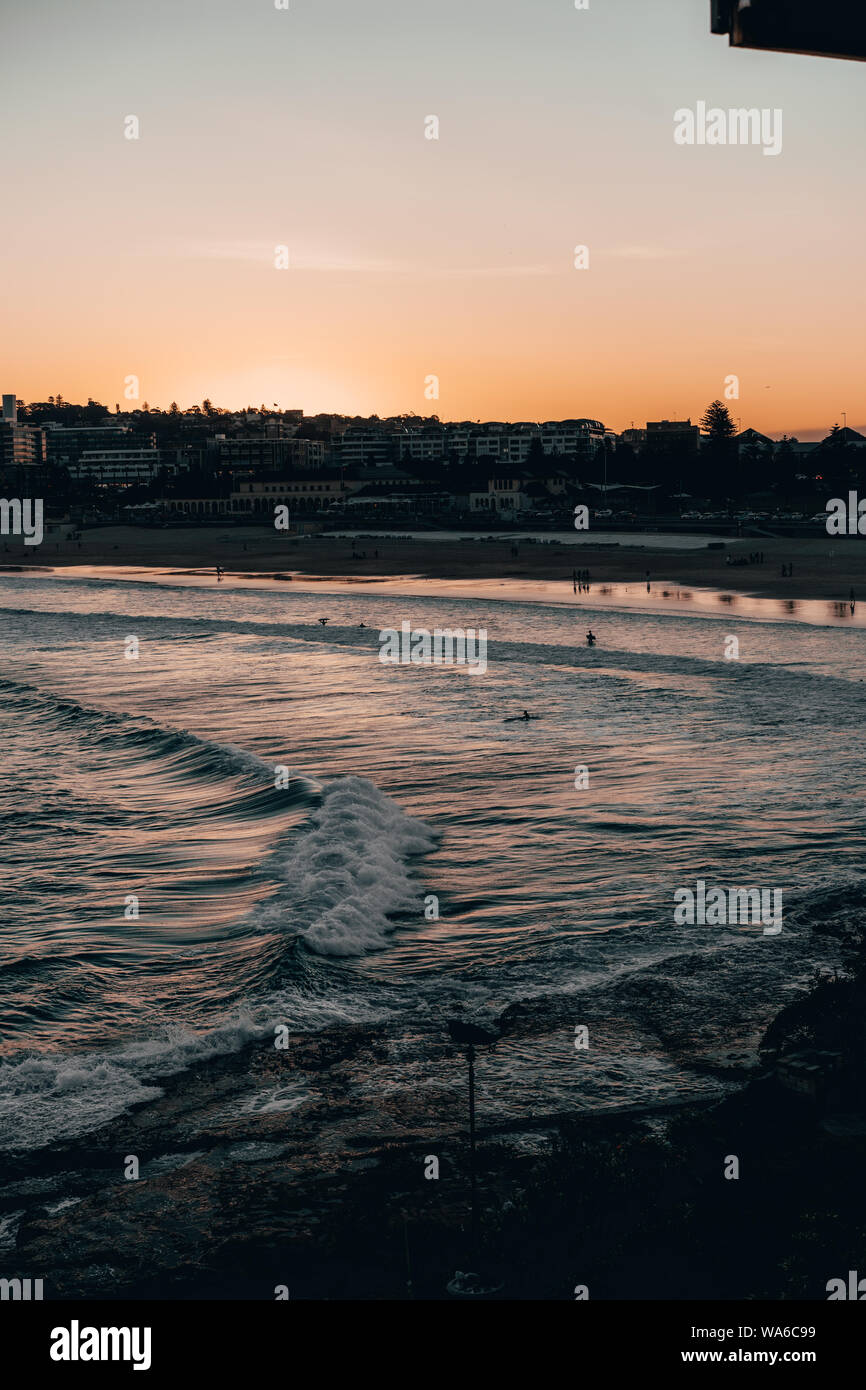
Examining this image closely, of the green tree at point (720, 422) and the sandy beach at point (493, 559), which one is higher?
the green tree at point (720, 422)

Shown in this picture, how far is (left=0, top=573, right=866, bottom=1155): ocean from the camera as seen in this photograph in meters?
12.8

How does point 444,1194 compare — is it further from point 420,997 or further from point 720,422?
point 720,422

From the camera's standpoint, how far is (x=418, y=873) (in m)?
19.2

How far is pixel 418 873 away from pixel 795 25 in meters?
13.8

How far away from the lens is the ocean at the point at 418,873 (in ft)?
42.0

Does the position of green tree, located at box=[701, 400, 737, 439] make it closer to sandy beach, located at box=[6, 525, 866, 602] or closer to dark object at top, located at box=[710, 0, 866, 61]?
sandy beach, located at box=[6, 525, 866, 602]

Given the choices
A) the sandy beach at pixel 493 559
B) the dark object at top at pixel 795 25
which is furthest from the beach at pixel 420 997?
the sandy beach at pixel 493 559

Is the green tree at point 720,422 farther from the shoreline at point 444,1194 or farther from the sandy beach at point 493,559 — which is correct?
the shoreline at point 444,1194

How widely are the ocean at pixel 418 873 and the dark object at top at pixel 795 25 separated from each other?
351 inches

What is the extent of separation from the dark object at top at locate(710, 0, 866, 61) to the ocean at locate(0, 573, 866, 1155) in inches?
351

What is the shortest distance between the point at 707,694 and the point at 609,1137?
2699 cm
